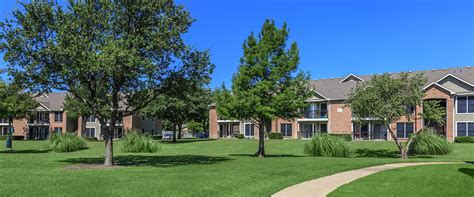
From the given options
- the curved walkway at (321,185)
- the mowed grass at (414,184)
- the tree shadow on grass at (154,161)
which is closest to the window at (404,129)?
the tree shadow on grass at (154,161)

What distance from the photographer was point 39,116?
7719 centimetres

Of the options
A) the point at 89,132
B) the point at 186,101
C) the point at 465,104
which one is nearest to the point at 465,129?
the point at 465,104

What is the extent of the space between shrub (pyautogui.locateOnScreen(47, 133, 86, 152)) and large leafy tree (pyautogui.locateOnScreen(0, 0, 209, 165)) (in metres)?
16.5

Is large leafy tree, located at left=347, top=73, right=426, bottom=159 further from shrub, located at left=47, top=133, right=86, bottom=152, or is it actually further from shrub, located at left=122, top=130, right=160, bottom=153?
shrub, located at left=47, top=133, right=86, bottom=152

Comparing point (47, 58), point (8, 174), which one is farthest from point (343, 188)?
point (47, 58)

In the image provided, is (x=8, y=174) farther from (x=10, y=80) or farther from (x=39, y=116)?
(x=39, y=116)

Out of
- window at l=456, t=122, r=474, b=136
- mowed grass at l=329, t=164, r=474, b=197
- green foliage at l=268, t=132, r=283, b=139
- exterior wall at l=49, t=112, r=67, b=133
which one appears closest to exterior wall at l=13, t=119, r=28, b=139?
exterior wall at l=49, t=112, r=67, b=133

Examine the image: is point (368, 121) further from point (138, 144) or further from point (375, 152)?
point (138, 144)

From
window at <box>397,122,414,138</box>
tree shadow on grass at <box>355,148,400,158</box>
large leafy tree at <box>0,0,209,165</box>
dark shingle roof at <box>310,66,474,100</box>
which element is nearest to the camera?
large leafy tree at <box>0,0,209,165</box>

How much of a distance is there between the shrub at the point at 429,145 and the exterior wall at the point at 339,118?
66.3 feet

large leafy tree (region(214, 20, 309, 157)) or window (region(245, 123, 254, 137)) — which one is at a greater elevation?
large leafy tree (region(214, 20, 309, 157))

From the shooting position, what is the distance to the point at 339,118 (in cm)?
5334

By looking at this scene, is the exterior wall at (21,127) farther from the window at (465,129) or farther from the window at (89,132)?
the window at (465,129)

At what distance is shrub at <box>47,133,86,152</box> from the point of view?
35737mm
